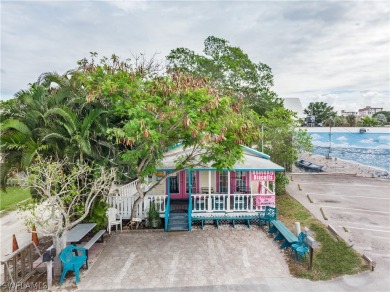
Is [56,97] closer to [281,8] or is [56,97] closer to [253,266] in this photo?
[253,266]

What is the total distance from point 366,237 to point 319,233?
1.86 m

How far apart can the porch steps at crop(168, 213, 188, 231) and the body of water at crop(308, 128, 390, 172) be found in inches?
1020

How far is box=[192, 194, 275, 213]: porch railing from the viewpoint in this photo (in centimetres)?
1159

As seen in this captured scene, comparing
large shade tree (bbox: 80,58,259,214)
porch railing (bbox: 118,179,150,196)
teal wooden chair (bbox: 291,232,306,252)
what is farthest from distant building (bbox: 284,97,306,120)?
teal wooden chair (bbox: 291,232,306,252)

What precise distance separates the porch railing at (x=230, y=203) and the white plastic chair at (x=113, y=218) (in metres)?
3.31

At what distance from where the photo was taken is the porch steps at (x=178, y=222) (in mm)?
10984

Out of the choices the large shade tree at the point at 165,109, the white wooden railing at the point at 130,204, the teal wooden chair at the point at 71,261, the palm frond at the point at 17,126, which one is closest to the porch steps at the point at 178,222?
the white wooden railing at the point at 130,204

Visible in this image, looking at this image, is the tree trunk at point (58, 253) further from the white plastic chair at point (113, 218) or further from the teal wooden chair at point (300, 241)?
the teal wooden chair at point (300, 241)

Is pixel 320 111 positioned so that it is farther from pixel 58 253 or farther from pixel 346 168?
pixel 58 253

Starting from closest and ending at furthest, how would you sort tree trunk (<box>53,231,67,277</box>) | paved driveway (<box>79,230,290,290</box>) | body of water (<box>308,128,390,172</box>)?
paved driveway (<box>79,230,290,290</box>) → tree trunk (<box>53,231,67,277</box>) → body of water (<box>308,128,390,172</box>)

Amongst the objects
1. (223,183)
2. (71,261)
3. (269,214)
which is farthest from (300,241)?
(71,261)

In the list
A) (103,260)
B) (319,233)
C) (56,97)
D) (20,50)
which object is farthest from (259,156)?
(20,50)

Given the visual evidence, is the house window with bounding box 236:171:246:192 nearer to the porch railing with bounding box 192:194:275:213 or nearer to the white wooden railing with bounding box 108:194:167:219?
the porch railing with bounding box 192:194:275:213

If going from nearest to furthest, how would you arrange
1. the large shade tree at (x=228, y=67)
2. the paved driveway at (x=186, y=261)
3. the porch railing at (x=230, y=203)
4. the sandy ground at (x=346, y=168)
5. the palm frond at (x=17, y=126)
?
1. the paved driveway at (x=186, y=261)
2. the palm frond at (x=17, y=126)
3. the porch railing at (x=230, y=203)
4. the large shade tree at (x=228, y=67)
5. the sandy ground at (x=346, y=168)
